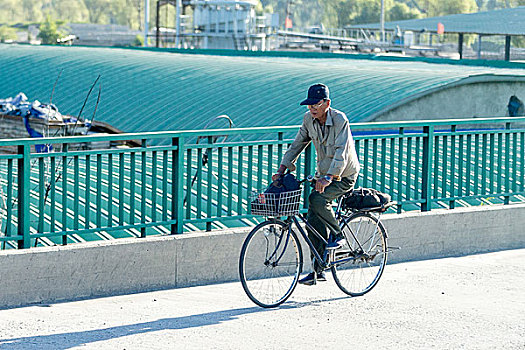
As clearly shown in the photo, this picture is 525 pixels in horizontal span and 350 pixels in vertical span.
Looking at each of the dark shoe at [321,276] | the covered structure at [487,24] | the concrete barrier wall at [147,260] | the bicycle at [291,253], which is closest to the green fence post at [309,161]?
the concrete barrier wall at [147,260]

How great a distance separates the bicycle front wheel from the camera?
7863mm

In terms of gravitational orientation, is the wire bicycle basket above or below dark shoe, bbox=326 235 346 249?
above

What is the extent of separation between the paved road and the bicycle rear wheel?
0.45 feet

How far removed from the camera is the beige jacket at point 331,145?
7875 millimetres

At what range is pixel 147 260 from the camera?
864 cm

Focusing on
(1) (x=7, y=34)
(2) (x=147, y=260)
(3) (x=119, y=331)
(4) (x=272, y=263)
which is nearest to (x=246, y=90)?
(2) (x=147, y=260)

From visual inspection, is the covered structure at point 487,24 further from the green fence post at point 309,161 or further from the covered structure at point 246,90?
the green fence post at point 309,161

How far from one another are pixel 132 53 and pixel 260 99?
1248 cm

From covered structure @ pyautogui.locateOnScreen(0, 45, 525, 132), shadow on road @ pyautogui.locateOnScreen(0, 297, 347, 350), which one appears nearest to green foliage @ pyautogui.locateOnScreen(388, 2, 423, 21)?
covered structure @ pyautogui.locateOnScreen(0, 45, 525, 132)

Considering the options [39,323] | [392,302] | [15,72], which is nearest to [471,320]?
[392,302]

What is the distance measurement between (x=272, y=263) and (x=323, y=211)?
62 centimetres

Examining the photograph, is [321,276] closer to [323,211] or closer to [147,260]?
[323,211]

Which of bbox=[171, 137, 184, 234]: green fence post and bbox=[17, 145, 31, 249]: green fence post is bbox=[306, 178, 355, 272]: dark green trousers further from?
bbox=[17, 145, 31, 249]: green fence post

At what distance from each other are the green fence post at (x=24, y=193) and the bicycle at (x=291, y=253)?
6.14 feet
